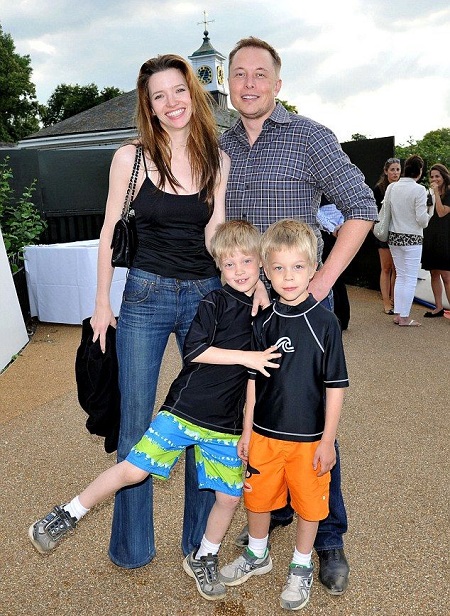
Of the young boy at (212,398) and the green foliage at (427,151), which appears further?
the green foliage at (427,151)

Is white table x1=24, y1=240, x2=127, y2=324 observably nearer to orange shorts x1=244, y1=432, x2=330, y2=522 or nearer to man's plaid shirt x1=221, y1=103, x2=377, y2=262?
man's plaid shirt x1=221, y1=103, x2=377, y2=262

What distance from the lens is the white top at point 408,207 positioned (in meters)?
7.12

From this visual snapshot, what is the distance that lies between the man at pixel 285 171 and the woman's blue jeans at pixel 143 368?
0.39m

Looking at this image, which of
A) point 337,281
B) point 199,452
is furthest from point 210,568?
point 337,281

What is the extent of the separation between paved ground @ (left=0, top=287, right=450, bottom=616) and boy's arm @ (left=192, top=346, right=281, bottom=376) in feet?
3.28

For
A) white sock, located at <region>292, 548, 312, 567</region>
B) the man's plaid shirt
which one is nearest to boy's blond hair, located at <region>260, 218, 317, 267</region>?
the man's plaid shirt

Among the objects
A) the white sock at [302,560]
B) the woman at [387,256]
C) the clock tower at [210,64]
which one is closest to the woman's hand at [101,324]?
the white sock at [302,560]

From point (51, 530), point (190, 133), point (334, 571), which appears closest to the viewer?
point (51, 530)

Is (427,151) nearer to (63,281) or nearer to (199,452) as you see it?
(63,281)

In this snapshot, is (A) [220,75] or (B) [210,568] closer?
(B) [210,568]

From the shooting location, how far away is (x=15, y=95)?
137 ft

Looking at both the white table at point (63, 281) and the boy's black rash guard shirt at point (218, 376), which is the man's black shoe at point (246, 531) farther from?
the white table at point (63, 281)

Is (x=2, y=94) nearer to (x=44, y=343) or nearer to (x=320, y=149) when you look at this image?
(x=44, y=343)

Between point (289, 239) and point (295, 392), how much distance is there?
0.56m
